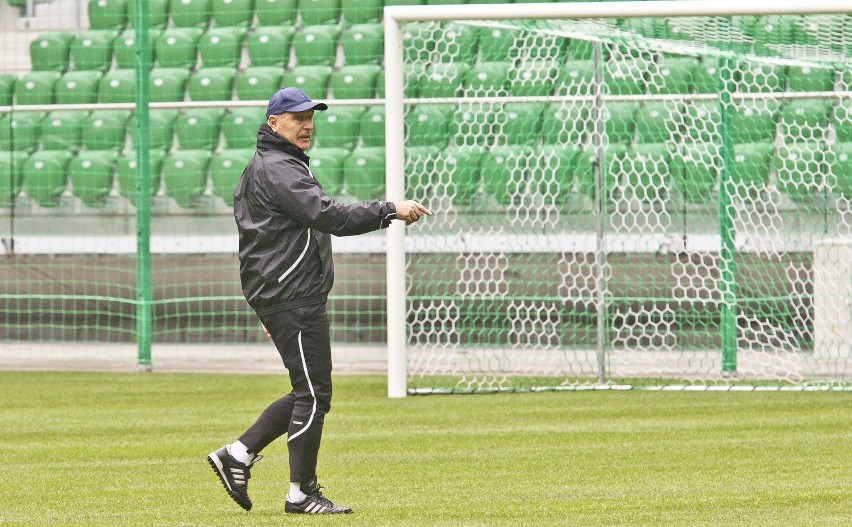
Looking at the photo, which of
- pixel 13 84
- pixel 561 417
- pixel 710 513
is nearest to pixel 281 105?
pixel 710 513

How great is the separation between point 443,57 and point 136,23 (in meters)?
2.62

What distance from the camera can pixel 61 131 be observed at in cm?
1400

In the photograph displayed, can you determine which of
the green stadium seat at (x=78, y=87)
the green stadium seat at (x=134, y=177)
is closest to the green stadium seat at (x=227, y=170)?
the green stadium seat at (x=134, y=177)

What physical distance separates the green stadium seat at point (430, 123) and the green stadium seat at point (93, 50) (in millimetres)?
4638

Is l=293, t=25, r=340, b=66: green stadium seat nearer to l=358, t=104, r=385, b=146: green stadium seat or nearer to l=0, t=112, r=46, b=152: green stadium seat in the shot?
l=358, t=104, r=385, b=146: green stadium seat

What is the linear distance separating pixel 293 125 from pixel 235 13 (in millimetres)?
9213

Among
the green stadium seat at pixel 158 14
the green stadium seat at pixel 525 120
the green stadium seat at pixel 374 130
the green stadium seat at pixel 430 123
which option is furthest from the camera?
the green stadium seat at pixel 158 14

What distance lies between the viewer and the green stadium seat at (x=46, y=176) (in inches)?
535

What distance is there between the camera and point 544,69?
37.3ft

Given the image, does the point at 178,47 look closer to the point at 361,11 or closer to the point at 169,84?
the point at 169,84

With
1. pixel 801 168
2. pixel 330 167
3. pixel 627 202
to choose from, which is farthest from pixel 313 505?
pixel 330 167

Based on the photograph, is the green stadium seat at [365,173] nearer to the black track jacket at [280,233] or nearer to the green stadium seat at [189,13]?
the green stadium seat at [189,13]

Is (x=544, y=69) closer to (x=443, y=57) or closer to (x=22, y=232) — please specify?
(x=443, y=57)

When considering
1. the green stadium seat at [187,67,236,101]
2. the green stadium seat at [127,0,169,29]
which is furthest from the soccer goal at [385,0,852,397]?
the green stadium seat at [127,0,169,29]
